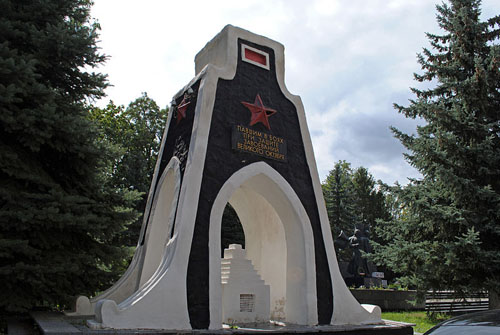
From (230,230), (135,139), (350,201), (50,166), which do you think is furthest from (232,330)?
(350,201)

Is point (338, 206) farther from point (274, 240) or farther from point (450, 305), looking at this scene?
point (274, 240)

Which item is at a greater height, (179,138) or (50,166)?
(179,138)

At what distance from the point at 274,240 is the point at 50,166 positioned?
5.58 metres

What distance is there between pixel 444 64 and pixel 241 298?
36.6 ft

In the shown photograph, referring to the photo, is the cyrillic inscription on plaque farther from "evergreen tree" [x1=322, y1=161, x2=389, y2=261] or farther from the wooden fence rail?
"evergreen tree" [x1=322, y1=161, x2=389, y2=261]

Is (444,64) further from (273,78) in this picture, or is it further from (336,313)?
(336,313)

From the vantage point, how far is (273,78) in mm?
10312

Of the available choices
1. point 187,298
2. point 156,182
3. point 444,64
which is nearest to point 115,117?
point 156,182

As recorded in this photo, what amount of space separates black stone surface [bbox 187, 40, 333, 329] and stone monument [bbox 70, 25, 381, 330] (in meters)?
0.02

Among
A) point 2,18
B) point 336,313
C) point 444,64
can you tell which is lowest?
point 336,313

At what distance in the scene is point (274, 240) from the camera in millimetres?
10938

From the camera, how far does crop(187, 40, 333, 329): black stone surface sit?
297 inches

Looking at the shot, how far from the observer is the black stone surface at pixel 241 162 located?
7.55 metres

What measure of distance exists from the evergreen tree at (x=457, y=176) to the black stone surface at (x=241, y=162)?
4.59 meters
